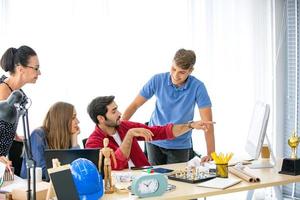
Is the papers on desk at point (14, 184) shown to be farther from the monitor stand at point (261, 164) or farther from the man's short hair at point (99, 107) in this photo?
the monitor stand at point (261, 164)

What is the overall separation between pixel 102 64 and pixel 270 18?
1.86 meters

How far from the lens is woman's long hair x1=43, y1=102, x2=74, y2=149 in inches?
116

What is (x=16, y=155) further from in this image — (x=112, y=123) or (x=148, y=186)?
(x=148, y=186)

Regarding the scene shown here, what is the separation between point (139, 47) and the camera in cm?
429

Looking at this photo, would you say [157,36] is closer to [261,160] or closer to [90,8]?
[90,8]

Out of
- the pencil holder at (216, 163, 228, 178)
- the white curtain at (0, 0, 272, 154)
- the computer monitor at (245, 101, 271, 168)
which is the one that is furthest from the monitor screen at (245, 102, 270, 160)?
the white curtain at (0, 0, 272, 154)

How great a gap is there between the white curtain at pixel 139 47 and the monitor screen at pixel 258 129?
1.29 m

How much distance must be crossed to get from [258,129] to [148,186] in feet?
3.17

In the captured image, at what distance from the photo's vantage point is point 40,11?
3.86 m

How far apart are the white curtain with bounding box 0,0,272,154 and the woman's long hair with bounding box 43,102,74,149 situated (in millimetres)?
888

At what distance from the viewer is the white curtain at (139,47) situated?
3.86m

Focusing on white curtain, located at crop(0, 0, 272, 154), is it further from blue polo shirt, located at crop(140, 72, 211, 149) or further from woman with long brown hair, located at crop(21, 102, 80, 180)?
woman with long brown hair, located at crop(21, 102, 80, 180)

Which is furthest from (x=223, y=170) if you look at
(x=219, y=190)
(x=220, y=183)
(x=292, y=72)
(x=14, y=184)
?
(x=292, y=72)

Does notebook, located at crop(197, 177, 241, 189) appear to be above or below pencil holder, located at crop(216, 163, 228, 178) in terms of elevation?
below
